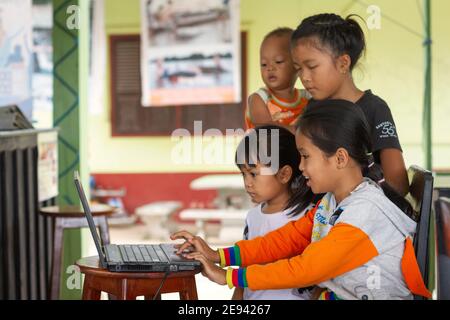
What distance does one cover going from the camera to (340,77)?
2221 millimetres

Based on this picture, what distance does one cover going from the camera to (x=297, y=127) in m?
1.96

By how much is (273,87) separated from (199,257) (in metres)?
0.87

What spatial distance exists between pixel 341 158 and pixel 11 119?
2141 mm

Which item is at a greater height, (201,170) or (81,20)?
(81,20)

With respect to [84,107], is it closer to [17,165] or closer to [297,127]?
→ [17,165]

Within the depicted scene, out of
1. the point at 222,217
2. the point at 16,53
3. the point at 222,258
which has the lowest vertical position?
the point at 222,217

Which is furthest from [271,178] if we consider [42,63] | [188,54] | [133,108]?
[133,108]

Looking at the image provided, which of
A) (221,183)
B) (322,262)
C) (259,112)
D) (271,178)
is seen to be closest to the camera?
(322,262)

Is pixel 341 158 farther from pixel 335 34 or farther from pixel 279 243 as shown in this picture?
pixel 335 34

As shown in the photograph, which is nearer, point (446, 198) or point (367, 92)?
point (367, 92)

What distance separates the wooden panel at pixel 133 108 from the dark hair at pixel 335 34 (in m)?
5.30

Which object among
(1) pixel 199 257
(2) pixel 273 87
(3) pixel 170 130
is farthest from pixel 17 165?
(3) pixel 170 130

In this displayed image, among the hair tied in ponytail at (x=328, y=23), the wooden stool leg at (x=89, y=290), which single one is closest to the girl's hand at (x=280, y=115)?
the hair tied in ponytail at (x=328, y=23)

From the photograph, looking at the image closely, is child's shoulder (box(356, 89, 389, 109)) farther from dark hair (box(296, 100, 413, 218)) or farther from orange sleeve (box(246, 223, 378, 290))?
orange sleeve (box(246, 223, 378, 290))
